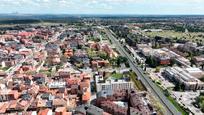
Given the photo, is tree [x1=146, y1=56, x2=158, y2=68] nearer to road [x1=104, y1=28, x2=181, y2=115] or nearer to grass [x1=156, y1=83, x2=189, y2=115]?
road [x1=104, y1=28, x2=181, y2=115]

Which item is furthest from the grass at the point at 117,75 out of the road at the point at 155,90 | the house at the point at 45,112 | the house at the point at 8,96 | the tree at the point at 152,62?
the house at the point at 45,112

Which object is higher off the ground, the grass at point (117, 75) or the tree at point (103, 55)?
the tree at point (103, 55)

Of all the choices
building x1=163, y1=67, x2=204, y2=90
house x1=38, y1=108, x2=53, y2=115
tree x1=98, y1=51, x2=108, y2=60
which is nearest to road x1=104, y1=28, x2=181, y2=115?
building x1=163, y1=67, x2=204, y2=90

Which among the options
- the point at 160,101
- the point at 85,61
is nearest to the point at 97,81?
the point at 160,101

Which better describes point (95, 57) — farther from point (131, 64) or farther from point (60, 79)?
point (60, 79)

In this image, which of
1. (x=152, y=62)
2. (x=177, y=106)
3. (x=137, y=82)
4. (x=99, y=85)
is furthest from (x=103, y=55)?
(x=177, y=106)

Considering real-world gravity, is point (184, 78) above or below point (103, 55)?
below

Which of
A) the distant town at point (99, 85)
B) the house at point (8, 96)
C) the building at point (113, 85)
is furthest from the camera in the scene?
the building at point (113, 85)

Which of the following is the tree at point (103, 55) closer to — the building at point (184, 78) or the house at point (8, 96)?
the building at point (184, 78)

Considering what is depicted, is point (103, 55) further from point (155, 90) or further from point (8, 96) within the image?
point (8, 96)
